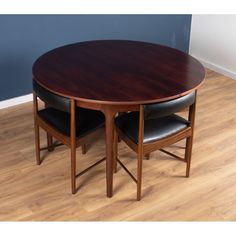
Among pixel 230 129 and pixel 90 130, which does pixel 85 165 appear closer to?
pixel 90 130

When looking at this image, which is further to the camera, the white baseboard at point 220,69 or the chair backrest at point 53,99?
the white baseboard at point 220,69

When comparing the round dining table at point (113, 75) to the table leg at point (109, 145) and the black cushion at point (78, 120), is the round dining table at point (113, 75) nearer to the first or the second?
the table leg at point (109, 145)

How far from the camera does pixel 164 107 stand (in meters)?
2.43

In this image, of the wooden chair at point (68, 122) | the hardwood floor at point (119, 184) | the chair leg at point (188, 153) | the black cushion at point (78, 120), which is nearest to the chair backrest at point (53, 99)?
the wooden chair at point (68, 122)

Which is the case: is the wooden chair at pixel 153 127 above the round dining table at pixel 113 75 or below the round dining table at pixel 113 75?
below

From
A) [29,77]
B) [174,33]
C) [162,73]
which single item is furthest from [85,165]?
[174,33]

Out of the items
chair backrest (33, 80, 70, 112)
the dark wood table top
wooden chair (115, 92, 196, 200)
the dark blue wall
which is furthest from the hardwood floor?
the dark wood table top

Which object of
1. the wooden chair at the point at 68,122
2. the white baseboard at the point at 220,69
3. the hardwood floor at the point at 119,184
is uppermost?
the wooden chair at the point at 68,122

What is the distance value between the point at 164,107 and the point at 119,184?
0.68m

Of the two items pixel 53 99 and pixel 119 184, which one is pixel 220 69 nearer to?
pixel 119 184

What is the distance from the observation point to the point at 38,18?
11.5 feet

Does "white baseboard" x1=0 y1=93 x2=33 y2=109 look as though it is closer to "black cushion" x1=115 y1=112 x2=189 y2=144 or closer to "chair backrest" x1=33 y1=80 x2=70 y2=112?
"chair backrest" x1=33 y1=80 x2=70 y2=112

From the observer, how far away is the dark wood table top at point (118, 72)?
7.99ft

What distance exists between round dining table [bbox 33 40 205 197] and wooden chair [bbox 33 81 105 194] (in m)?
0.08
